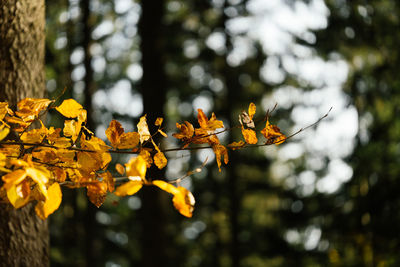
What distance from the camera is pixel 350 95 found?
646 cm

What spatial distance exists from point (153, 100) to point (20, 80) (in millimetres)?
2242

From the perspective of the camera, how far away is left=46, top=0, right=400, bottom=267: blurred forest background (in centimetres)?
579

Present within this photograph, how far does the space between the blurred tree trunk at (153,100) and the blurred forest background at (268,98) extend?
1cm

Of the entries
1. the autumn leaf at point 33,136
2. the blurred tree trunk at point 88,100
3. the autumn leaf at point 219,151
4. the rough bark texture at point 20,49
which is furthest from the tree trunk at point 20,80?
the blurred tree trunk at point 88,100

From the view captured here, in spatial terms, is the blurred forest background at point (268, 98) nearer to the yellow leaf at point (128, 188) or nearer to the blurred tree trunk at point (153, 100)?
the blurred tree trunk at point (153, 100)

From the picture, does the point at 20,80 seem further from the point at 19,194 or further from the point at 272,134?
the point at 272,134

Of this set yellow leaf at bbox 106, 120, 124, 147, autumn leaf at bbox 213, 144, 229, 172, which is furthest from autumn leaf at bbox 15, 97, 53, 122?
autumn leaf at bbox 213, 144, 229, 172

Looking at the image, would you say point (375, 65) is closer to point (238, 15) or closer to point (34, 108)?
point (238, 15)

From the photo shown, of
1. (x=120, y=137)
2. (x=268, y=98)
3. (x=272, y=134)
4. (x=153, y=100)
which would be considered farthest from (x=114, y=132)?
(x=268, y=98)

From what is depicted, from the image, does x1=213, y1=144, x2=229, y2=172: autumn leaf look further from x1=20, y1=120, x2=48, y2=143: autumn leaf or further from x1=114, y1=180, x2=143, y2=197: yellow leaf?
x1=20, y1=120, x2=48, y2=143: autumn leaf

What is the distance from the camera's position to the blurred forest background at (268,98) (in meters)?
5.79

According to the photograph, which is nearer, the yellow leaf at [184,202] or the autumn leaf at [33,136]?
the yellow leaf at [184,202]

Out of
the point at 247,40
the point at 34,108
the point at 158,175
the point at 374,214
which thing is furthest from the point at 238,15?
Answer: the point at 34,108

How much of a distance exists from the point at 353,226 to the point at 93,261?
4.63m
